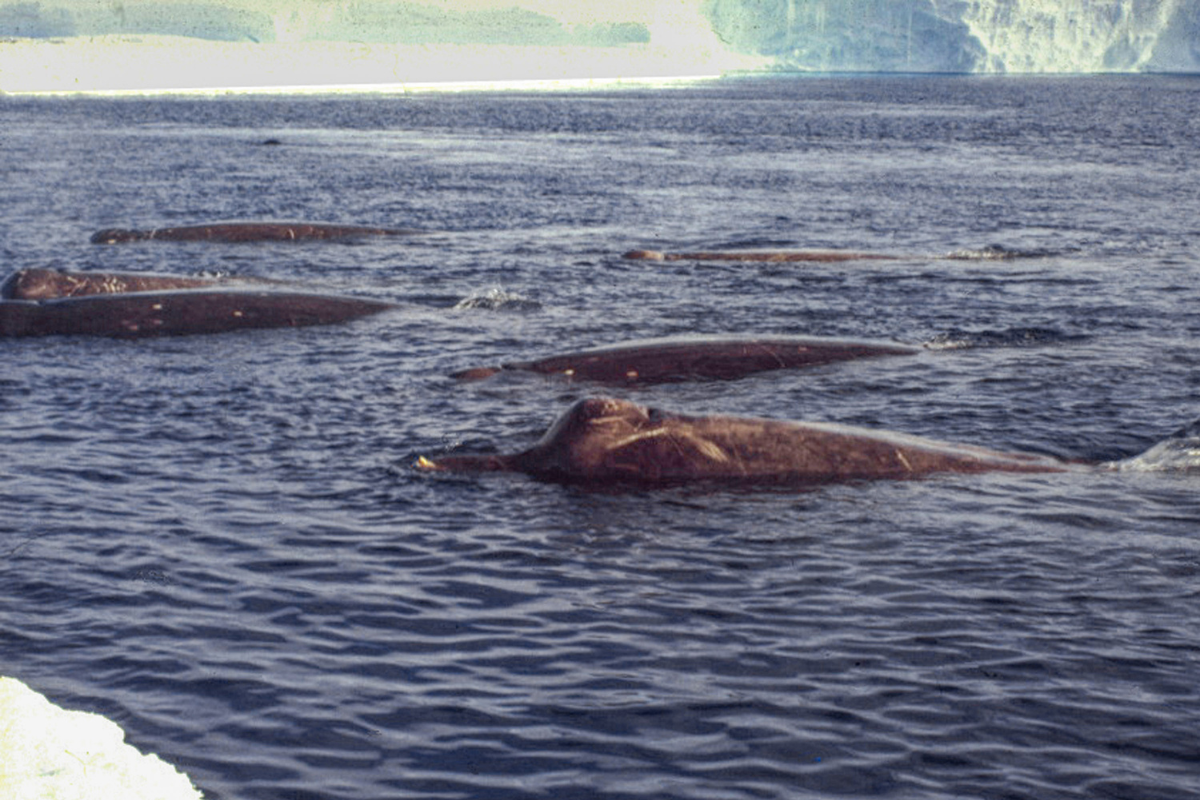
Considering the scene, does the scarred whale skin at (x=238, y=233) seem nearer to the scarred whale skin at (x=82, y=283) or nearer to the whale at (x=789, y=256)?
the whale at (x=789, y=256)

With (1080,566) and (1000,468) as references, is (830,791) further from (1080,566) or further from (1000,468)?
(1000,468)

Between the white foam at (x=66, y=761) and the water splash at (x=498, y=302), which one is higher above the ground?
the white foam at (x=66, y=761)

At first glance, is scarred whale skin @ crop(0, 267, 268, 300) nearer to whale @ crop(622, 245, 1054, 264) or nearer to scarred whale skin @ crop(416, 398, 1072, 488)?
whale @ crop(622, 245, 1054, 264)

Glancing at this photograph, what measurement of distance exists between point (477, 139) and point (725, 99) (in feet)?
275

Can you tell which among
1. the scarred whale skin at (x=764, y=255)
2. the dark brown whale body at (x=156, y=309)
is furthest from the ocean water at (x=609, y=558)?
the scarred whale skin at (x=764, y=255)

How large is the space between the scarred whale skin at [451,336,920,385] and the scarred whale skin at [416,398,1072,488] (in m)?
4.10

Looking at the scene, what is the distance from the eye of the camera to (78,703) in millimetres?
8711

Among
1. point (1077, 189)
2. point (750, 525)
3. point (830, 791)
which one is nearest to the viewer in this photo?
point (830, 791)

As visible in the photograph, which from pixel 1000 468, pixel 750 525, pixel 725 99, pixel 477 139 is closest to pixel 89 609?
pixel 750 525

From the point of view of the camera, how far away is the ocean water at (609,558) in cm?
827

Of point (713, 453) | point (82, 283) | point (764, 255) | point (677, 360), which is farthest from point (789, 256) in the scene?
point (713, 453)

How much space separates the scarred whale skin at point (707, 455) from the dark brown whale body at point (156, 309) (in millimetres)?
8700

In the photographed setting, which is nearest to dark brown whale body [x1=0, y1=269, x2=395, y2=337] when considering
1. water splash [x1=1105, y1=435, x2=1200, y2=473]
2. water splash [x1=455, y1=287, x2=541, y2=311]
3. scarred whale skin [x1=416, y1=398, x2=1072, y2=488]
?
water splash [x1=455, y1=287, x2=541, y2=311]

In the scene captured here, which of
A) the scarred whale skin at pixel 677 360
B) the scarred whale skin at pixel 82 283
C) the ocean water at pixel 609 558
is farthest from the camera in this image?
the scarred whale skin at pixel 82 283
